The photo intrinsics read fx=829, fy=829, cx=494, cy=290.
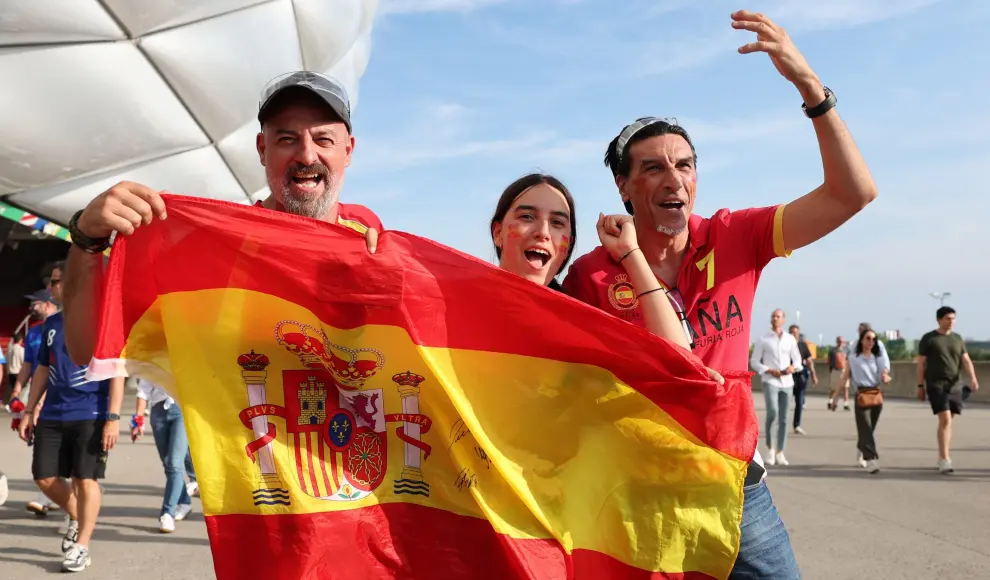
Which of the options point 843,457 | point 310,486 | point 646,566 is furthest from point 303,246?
point 843,457

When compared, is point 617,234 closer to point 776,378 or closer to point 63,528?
point 63,528

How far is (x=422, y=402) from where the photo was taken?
255cm

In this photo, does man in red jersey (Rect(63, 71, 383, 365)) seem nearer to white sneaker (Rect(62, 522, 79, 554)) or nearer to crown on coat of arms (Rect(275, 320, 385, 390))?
crown on coat of arms (Rect(275, 320, 385, 390))

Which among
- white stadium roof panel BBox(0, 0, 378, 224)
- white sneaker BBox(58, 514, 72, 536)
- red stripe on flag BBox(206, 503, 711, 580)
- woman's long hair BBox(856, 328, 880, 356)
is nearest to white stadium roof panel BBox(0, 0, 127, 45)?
white stadium roof panel BBox(0, 0, 378, 224)

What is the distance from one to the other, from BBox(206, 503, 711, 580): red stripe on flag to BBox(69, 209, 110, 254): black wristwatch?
0.84 metres

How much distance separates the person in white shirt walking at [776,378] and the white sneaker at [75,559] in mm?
8294

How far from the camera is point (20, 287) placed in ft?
86.9

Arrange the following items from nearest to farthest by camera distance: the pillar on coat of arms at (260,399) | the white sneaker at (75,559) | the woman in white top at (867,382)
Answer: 1. the pillar on coat of arms at (260,399)
2. the white sneaker at (75,559)
3. the woman in white top at (867,382)

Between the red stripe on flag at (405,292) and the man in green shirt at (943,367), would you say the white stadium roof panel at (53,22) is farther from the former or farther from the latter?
the man in green shirt at (943,367)

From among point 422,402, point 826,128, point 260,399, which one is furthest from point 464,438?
point 826,128

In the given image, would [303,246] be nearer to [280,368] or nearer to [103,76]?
[280,368]

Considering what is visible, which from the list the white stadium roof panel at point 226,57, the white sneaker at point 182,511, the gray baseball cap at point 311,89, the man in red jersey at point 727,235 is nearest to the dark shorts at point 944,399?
the white sneaker at point 182,511

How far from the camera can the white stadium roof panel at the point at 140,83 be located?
1099cm

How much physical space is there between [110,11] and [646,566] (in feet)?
36.7
